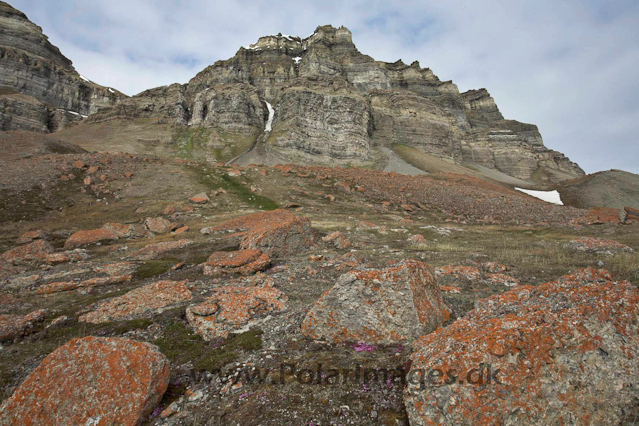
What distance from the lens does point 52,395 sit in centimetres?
490

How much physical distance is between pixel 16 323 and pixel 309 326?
31.8 feet

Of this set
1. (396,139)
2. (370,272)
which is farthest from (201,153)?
(370,272)

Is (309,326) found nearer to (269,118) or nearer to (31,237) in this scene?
(31,237)

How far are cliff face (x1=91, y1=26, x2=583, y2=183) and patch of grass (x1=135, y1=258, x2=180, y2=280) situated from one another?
8209 cm

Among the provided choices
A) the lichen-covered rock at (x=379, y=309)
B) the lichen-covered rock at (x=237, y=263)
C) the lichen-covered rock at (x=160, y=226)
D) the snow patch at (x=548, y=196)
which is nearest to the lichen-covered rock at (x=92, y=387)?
the lichen-covered rock at (x=379, y=309)

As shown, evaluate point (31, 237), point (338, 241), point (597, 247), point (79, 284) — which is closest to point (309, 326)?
point (338, 241)

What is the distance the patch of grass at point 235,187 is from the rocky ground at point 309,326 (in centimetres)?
1404

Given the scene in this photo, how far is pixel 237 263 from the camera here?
14742mm

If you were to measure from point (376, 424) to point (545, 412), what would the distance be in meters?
2.28

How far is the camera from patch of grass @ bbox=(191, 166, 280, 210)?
121 feet

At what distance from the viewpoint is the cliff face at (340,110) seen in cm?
10381

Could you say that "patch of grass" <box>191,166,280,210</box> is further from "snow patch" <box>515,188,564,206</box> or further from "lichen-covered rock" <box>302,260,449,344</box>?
"snow patch" <box>515,188,564,206</box>

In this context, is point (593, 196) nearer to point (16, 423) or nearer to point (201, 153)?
point (16, 423)

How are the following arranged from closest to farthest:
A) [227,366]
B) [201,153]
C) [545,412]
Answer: [545,412] < [227,366] < [201,153]
